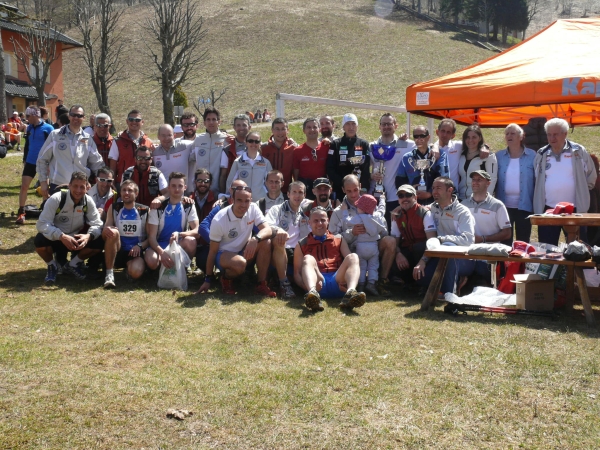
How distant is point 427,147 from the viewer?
7.84 meters

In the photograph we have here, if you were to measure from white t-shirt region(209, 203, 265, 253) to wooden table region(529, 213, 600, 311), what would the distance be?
301 centimetres

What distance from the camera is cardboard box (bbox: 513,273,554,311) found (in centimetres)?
618

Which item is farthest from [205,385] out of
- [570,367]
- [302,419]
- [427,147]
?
[427,147]

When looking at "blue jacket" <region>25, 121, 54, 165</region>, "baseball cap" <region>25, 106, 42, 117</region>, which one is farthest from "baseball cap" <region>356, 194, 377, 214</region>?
"baseball cap" <region>25, 106, 42, 117</region>

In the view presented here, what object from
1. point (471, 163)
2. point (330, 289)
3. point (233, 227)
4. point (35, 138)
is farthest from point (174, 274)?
point (35, 138)

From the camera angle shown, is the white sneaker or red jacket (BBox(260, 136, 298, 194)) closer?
the white sneaker

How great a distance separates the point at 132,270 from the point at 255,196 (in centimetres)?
181

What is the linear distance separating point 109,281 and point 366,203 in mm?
3113

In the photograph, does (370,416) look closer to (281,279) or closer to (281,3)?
(281,279)

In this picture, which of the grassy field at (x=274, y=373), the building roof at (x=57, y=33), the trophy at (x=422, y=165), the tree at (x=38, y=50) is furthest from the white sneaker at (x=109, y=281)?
the building roof at (x=57, y=33)

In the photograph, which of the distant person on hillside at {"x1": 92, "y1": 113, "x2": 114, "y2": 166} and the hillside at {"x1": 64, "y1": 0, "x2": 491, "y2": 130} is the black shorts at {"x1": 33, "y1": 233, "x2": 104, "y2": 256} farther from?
the hillside at {"x1": 64, "y1": 0, "x2": 491, "y2": 130}

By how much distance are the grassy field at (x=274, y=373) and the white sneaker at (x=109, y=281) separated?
0.12 m

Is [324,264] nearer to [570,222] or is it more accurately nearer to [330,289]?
[330,289]

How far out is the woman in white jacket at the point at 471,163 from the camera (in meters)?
7.63
